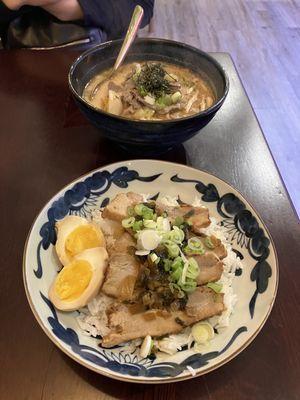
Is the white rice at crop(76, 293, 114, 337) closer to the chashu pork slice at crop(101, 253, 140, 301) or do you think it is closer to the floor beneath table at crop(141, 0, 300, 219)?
the chashu pork slice at crop(101, 253, 140, 301)

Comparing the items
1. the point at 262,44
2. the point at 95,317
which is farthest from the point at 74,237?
the point at 262,44

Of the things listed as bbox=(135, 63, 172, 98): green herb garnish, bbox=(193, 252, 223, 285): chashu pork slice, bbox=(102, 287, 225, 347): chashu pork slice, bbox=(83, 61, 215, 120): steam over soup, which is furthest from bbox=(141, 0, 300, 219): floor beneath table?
bbox=(102, 287, 225, 347): chashu pork slice

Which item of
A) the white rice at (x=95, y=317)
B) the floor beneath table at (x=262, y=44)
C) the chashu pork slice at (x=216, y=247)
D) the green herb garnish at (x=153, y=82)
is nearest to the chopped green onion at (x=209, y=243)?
the chashu pork slice at (x=216, y=247)

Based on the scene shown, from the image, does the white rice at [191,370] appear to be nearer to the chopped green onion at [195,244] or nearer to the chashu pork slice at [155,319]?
the chashu pork slice at [155,319]

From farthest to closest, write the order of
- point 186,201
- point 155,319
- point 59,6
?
point 59,6 < point 186,201 < point 155,319

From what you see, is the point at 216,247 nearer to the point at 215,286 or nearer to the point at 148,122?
the point at 215,286
